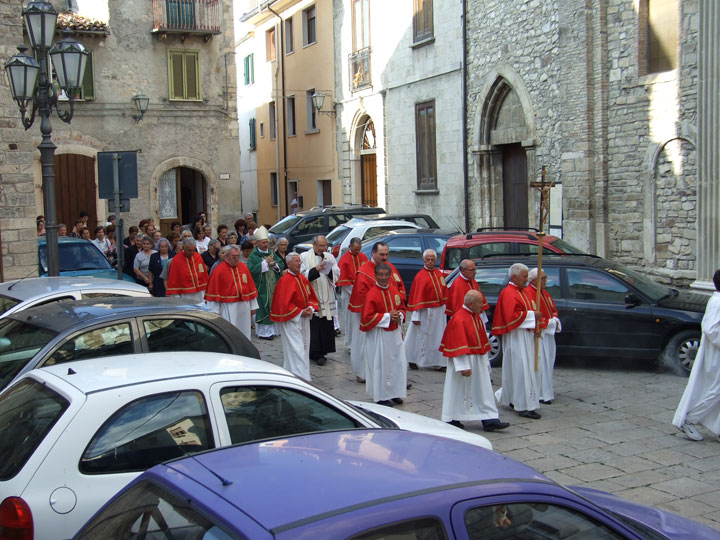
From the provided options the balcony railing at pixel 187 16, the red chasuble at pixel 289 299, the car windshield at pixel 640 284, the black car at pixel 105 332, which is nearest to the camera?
the black car at pixel 105 332

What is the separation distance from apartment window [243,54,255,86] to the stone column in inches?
1126

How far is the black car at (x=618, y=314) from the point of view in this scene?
1096 centimetres

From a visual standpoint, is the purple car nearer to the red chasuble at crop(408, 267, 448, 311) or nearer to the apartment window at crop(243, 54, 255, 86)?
Result: the red chasuble at crop(408, 267, 448, 311)

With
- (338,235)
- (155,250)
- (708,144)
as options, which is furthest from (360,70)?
(708,144)

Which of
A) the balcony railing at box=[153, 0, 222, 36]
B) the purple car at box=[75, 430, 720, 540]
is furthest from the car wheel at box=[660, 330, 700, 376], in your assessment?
the balcony railing at box=[153, 0, 222, 36]

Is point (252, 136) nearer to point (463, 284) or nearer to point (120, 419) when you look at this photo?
point (463, 284)

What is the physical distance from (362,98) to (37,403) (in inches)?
1006

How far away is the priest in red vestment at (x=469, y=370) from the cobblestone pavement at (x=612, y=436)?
306mm

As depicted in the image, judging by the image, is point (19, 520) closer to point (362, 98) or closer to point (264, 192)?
point (362, 98)

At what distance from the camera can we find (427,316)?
39.5 ft

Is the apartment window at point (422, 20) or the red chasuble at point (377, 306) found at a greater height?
the apartment window at point (422, 20)

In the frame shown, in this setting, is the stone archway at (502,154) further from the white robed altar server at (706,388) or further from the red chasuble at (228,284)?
the white robed altar server at (706,388)

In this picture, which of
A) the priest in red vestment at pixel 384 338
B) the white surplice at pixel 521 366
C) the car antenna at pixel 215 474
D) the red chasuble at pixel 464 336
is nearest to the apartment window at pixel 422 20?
the priest in red vestment at pixel 384 338

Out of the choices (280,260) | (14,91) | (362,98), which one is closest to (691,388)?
(280,260)
